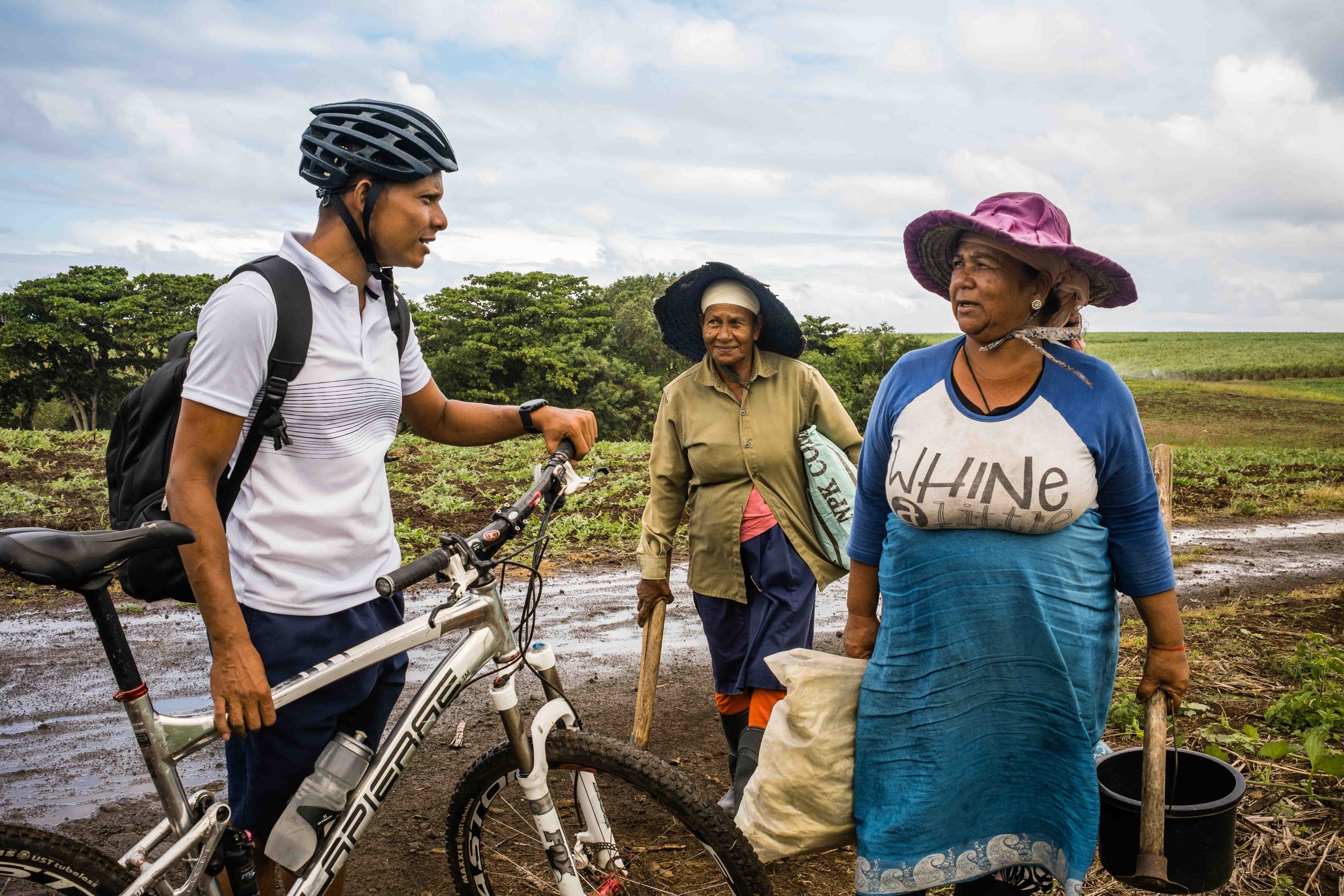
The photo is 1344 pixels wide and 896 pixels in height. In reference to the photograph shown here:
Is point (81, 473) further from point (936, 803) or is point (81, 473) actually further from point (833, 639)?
point (936, 803)

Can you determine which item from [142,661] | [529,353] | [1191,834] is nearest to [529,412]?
[1191,834]

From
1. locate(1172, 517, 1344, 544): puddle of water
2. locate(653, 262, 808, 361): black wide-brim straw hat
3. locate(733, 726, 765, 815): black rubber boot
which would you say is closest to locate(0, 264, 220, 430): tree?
locate(1172, 517, 1344, 544): puddle of water

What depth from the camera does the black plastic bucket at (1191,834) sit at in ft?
8.38

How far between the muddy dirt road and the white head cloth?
2.21 m

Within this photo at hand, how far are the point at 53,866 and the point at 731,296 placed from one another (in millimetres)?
3027

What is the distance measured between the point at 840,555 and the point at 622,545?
221 inches

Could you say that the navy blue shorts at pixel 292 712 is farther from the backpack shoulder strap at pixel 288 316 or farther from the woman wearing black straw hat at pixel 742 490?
the woman wearing black straw hat at pixel 742 490

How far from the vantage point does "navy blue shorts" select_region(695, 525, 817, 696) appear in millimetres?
4047

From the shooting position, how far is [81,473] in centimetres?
1322

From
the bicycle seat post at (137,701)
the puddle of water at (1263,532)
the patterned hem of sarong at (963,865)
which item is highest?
the bicycle seat post at (137,701)

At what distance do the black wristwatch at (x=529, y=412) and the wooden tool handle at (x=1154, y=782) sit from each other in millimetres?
1871

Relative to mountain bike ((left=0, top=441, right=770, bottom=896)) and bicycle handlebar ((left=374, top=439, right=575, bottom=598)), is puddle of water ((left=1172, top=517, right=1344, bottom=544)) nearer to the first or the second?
mountain bike ((left=0, top=441, right=770, bottom=896))

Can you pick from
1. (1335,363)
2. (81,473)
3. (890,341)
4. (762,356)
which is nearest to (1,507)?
(81,473)

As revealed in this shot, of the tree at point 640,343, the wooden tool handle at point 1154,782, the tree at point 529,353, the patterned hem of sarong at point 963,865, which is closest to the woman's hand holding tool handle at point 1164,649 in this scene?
the wooden tool handle at point 1154,782
